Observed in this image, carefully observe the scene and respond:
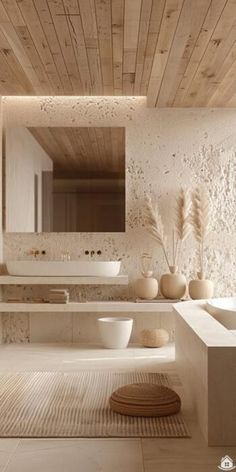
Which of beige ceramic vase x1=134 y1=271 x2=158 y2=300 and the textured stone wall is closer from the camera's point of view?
beige ceramic vase x1=134 y1=271 x2=158 y2=300

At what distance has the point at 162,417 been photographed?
3338 millimetres

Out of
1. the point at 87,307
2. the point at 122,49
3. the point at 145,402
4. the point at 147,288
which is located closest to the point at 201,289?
the point at 147,288

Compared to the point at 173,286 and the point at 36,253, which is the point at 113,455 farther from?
the point at 36,253

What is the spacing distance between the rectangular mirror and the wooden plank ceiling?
1.59 feet

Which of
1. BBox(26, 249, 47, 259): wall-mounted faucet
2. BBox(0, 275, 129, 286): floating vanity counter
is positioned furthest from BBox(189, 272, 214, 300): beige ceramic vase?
BBox(26, 249, 47, 259): wall-mounted faucet

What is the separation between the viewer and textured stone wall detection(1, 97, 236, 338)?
605cm

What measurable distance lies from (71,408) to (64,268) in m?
2.28

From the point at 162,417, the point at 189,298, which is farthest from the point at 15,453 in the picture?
the point at 189,298

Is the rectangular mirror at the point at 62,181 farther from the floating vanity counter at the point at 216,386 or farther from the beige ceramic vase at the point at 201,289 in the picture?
the floating vanity counter at the point at 216,386

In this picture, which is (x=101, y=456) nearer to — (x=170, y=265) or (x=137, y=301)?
Answer: (x=137, y=301)

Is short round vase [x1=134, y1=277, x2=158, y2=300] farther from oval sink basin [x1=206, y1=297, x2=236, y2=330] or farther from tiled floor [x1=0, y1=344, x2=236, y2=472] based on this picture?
tiled floor [x1=0, y1=344, x2=236, y2=472]

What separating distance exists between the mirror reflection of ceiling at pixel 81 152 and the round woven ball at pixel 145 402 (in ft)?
9.73

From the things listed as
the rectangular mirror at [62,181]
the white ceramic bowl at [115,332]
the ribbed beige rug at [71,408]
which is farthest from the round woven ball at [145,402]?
the rectangular mirror at [62,181]

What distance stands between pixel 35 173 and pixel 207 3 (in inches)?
113
